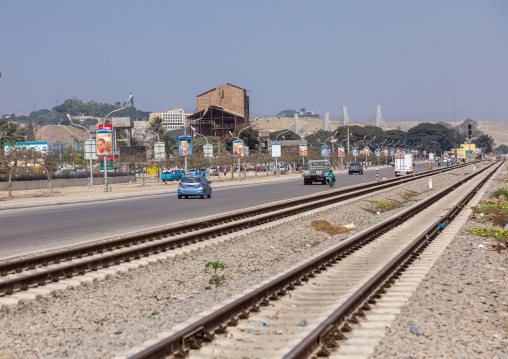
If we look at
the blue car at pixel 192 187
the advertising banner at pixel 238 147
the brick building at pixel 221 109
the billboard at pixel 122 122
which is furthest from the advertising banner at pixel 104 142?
the brick building at pixel 221 109

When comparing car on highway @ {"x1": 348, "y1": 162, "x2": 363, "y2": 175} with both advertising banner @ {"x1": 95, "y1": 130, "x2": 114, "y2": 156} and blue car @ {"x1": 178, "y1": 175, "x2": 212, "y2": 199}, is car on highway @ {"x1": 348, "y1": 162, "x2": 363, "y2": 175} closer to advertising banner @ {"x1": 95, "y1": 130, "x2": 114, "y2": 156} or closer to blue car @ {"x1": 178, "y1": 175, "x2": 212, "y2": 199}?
Result: advertising banner @ {"x1": 95, "y1": 130, "x2": 114, "y2": 156}

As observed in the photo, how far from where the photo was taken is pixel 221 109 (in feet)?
548

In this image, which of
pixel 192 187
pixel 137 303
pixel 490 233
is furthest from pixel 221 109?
pixel 137 303

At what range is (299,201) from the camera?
3475 cm

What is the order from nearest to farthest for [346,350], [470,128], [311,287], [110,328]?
[346,350], [110,328], [311,287], [470,128]

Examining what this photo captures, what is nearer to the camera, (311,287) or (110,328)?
(110,328)

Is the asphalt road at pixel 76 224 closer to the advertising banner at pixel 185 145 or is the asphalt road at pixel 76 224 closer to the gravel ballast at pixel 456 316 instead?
the gravel ballast at pixel 456 316

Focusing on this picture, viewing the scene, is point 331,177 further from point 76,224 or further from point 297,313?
point 297,313

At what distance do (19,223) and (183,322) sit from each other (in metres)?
18.9

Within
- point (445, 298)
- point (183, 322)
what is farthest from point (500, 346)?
point (183, 322)

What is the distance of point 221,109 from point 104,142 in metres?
117

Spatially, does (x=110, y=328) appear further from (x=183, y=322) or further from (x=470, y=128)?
(x=470, y=128)

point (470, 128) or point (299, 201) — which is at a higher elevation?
point (470, 128)

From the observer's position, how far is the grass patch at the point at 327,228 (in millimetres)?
21875
